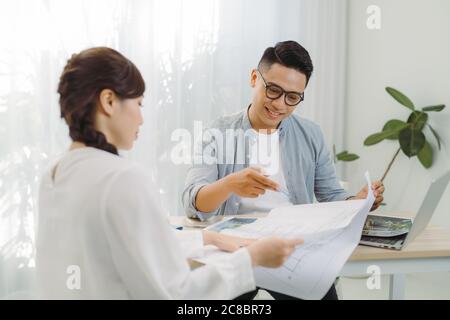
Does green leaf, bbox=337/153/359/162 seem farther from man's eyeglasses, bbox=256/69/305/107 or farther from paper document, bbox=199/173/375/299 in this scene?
paper document, bbox=199/173/375/299

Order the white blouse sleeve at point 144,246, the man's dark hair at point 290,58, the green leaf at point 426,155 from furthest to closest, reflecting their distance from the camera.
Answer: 1. the green leaf at point 426,155
2. the man's dark hair at point 290,58
3. the white blouse sleeve at point 144,246

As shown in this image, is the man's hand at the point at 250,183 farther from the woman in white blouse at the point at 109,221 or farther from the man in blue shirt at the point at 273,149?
the woman in white blouse at the point at 109,221

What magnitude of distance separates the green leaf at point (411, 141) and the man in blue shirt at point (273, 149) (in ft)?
2.88

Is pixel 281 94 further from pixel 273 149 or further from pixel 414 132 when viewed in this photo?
pixel 414 132

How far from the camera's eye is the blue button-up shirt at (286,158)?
5.63 ft

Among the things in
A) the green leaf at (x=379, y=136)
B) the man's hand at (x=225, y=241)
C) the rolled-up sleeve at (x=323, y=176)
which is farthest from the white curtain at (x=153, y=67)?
the man's hand at (x=225, y=241)

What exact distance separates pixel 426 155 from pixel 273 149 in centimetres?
120

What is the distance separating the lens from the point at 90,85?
0.79m

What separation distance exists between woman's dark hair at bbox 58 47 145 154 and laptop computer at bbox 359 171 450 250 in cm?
75

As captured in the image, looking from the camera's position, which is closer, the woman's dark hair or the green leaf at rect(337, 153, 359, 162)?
the woman's dark hair

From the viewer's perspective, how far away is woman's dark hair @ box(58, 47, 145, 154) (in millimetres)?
793

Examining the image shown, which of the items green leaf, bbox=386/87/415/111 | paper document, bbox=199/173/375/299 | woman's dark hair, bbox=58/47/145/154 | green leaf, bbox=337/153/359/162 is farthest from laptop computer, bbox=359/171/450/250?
green leaf, bbox=337/153/359/162
